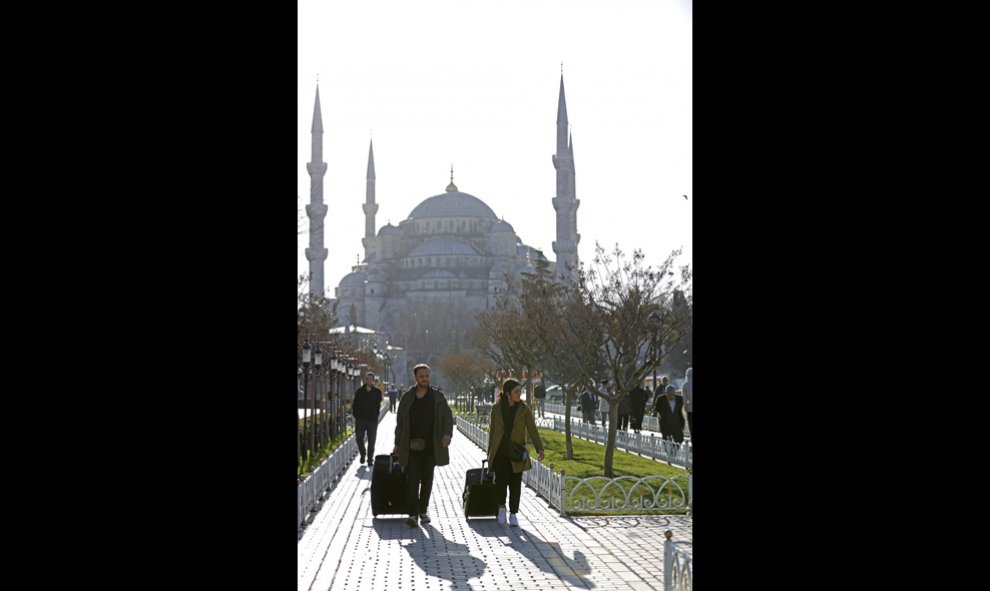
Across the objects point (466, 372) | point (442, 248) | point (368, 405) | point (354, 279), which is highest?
point (442, 248)

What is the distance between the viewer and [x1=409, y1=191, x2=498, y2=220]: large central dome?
380 feet

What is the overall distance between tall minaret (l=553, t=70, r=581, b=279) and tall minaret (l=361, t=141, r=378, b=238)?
2327 centimetres

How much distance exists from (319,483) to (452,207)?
10450cm

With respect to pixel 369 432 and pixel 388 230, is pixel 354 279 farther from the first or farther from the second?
pixel 369 432

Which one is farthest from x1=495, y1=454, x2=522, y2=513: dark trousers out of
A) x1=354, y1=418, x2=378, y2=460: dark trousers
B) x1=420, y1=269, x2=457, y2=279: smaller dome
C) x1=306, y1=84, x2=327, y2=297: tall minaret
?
x1=420, y1=269, x2=457, y2=279: smaller dome

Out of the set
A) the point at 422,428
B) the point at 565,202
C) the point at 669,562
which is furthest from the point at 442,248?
the point at 669,562

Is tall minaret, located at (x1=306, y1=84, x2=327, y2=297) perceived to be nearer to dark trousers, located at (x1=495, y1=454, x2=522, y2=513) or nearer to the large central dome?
the large central dome

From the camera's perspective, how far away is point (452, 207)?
383ft
